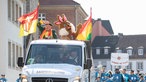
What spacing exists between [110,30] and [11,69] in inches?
3614

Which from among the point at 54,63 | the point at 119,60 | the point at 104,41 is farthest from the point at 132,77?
the point at 104,41

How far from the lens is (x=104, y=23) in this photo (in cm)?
13175

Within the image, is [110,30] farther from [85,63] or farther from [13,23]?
[85,63]

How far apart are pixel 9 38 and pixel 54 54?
2401 centimetres

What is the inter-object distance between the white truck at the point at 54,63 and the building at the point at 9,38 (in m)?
21.1

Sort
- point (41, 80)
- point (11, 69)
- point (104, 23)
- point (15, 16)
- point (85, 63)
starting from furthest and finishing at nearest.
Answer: point (104, 23), point (15, 16), point (11, 69), point (85, 63), point (41, 80)

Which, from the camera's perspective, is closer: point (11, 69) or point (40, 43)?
point (40, 43)

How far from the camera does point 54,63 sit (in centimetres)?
1755

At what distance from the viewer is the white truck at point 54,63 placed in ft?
55.2

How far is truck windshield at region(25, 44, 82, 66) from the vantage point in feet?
58.1

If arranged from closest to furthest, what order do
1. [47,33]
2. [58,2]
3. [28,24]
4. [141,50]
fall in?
[47,33], [28,24], [58,2], [141,50]

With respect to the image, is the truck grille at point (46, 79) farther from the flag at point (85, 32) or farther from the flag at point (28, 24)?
the flag at point (28, 24)

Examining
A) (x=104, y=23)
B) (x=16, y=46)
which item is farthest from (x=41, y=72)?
(x=104, y=23)

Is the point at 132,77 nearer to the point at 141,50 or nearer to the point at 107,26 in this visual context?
the point at 141,50
